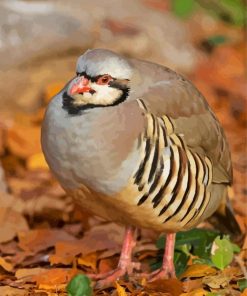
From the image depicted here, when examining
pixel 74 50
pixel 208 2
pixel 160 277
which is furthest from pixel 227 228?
pixel 208 2

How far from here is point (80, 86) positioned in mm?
3705

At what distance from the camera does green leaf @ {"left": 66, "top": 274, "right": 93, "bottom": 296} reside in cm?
390

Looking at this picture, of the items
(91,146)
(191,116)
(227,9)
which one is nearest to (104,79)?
(91,146)

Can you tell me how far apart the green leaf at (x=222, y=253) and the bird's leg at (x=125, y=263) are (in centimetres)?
42

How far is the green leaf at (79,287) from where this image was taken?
3.90 meters

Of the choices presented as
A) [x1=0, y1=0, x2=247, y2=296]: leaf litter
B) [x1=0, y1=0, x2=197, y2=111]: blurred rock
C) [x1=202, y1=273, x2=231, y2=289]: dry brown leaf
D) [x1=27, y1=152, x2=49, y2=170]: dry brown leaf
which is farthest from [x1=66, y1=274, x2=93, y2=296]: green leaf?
[x1=0, y1=0, x2=197, y2=111]: blurred rock

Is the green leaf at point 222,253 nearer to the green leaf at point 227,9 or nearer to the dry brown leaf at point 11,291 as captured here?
the dry brown leaf at point 11,291

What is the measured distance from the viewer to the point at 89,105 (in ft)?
12.3

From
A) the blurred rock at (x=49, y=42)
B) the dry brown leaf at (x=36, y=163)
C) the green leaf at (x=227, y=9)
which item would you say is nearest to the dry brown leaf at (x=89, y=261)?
the dry brown leaf at (x=36, y=163)

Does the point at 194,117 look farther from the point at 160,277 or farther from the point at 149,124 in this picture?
the point at 160,277

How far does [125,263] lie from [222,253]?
1.55ft

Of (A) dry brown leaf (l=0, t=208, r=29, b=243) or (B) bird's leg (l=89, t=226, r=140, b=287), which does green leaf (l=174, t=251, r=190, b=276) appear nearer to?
(B) bird's leg (l=89, t=226, r=140, b=287)

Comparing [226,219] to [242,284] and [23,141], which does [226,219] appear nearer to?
[242,284]

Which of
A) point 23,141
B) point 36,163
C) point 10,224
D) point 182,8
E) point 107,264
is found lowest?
point 107,264
